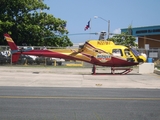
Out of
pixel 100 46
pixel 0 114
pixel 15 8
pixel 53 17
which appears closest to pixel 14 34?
pixel 15 8

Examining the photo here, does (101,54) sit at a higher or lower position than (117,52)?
lower

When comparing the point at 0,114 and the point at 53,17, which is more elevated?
the point at 53,17

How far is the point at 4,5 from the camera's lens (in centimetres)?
3856

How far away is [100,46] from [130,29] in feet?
118

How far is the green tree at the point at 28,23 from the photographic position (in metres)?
37.9

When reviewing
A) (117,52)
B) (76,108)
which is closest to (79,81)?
(117,52)

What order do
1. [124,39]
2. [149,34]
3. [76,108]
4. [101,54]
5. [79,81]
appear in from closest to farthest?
1. [76,108]
2. [79,81]
3. [101,54]
4. [149,34]
5. [124,39]

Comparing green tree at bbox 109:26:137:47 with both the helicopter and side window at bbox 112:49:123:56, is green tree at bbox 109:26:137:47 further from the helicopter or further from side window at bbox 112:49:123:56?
side window at bbox 112:49:123:56

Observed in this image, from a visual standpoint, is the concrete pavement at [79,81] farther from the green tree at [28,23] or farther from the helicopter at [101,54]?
the green tree at [28,23]

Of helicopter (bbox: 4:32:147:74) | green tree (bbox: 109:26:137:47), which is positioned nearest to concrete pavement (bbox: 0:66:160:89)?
helicopter (bbox: 4:32:147:74)

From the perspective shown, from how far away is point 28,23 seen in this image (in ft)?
128

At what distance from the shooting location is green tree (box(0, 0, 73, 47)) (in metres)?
37.9

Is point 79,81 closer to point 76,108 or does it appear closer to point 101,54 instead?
point 101,54

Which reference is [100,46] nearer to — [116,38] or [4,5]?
[4,5]
